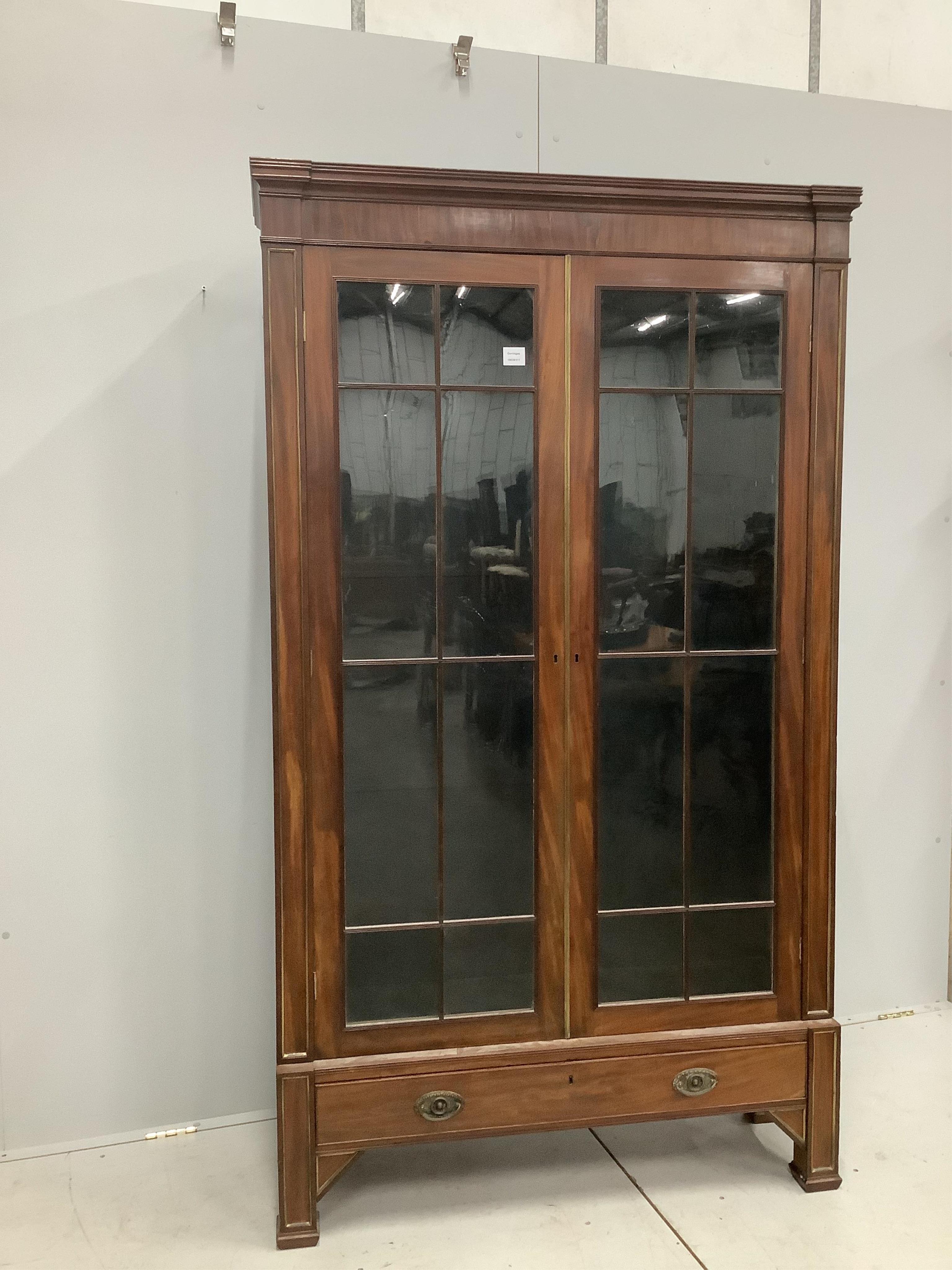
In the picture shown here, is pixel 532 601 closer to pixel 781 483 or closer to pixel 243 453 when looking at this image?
pixel 781 483

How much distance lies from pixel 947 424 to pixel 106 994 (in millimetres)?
2822

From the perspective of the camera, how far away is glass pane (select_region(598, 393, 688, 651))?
6.52ft

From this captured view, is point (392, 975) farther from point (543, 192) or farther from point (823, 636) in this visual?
point (543, 192)

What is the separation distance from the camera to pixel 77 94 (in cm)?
221

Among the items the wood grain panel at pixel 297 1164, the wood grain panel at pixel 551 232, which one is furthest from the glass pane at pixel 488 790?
the wood grain panel at pixel 551 232

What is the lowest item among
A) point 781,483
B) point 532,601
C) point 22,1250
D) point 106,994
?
point 22,1250

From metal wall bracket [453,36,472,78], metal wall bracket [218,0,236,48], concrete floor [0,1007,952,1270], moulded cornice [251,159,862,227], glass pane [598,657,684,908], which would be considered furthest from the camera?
metal wall bracket [453,36,472,78]

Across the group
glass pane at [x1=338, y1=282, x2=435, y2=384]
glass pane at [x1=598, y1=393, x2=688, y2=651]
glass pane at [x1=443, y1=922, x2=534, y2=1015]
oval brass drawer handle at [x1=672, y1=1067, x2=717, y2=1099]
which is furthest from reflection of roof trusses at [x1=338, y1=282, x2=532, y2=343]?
oval brass drawer handle at [x1=672, y1=1067, x2=717, y2=1099]

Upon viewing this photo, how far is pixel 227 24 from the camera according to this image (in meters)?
2.25

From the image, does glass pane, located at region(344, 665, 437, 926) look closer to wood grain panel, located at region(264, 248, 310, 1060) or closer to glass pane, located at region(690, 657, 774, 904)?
wood grain panel, located at region(264, 248, 310, 1060)

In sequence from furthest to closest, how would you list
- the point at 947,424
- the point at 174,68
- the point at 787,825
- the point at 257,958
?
the point at 947,424
the point at 257,958
the point at 174,68
the point at 787,825

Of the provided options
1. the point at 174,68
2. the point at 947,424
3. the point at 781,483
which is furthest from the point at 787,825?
the point at 174,68

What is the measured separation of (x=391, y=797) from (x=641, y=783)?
53 centimetres

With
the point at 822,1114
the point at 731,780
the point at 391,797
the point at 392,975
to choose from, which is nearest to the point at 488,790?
the point at 391,797
